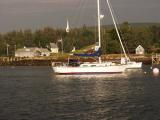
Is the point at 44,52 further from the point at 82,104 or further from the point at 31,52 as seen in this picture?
the point at 82,104

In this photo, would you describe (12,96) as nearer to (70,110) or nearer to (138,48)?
(70,110)

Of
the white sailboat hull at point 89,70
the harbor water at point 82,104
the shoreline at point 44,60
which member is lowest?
the harbor water at point 82,104

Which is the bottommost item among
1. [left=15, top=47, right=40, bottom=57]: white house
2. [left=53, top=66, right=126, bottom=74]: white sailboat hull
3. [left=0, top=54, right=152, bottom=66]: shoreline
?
[left=53, top=66, right=126, bottom=74]: white sailboat hull

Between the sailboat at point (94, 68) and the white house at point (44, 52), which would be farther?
the white house at point (44, 52)

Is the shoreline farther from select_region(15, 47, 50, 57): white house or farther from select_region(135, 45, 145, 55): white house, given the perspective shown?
select_region(15, 47, 50, 57): white house

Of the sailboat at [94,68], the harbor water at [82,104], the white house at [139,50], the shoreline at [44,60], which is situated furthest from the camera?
the white house at [139,50]

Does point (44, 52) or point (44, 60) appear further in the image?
point (44, 52)

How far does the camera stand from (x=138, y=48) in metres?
168

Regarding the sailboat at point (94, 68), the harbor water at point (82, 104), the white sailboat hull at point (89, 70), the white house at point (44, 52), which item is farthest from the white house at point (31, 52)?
the harbor water at point (82, 104)

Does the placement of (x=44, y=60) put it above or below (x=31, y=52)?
below

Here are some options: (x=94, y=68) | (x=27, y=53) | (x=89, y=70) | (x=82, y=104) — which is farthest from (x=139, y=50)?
(x=82, y=104)

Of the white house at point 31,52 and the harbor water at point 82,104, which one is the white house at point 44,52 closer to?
the white house at point 31,52

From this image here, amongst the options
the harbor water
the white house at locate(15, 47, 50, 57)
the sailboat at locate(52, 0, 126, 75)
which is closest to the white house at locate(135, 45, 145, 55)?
the white house at locate(15, 47, 50, 57)

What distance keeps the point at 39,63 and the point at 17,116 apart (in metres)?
122
